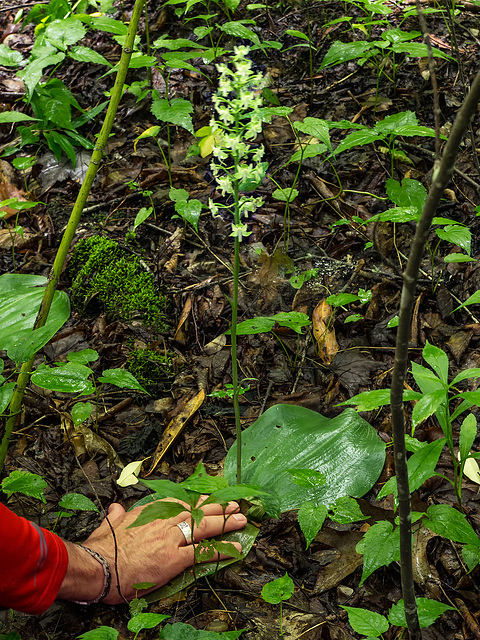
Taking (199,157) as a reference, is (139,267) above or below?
below

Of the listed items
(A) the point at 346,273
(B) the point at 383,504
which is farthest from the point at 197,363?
(B) the point at 383,504

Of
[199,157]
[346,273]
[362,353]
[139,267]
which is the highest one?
[199,157]

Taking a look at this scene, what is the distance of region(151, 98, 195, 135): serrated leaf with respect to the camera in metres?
3.04

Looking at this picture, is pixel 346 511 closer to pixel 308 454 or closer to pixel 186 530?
pixel 308 454

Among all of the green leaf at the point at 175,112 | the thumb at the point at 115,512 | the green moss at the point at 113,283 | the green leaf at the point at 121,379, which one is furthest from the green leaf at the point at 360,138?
the thumb at the point at 115,512

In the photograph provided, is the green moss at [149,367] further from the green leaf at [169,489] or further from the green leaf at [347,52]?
the green leaf at [347,52]

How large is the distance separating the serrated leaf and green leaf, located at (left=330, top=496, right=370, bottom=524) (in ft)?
7.00

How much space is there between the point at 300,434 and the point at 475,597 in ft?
2.73

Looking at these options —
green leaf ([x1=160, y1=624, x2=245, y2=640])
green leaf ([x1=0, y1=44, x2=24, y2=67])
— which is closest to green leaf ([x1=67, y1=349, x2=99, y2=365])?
green leaf ([x1=160, y1=624, x2=245, y2=640])

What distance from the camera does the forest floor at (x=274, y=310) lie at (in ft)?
6.16

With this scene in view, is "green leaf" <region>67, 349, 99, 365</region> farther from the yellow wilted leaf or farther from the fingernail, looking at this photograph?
the fingernail

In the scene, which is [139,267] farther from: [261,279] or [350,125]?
[350,125]

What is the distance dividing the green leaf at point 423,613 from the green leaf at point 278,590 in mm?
322

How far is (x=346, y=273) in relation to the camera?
3008 millimetres
